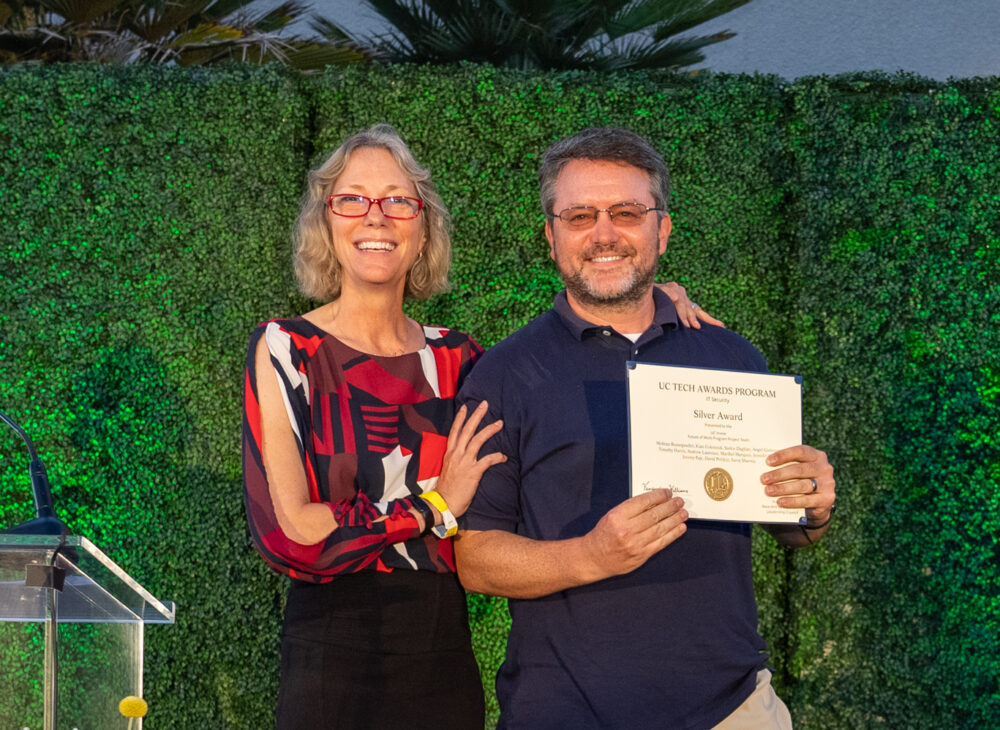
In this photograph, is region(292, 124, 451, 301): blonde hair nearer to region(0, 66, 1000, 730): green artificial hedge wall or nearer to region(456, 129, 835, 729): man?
region(456, 129, 835, 729): man

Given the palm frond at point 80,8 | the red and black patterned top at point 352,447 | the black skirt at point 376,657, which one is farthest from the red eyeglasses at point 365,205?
the palm frond at point 80,8

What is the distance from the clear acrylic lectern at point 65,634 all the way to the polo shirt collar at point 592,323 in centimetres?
116

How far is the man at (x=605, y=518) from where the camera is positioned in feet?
7.63

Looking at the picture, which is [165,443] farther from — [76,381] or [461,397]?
[461,397]

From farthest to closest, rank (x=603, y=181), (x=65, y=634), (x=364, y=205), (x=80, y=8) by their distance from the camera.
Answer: (x=80, y=8)
(x=364, y=205)
(x=603, y=181)
(x=65, y=634)

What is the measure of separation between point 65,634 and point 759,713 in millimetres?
1494

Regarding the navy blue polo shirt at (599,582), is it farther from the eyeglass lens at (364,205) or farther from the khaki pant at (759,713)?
the eyeglass lens at (364,205)

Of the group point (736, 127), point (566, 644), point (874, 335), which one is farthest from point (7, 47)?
point (566, 644)

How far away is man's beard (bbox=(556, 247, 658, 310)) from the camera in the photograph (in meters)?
2.63

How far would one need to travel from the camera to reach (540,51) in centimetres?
799

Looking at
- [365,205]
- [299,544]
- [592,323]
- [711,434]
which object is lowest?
[299,544]

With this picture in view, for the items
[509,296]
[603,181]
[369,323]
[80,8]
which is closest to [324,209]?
[369,323]

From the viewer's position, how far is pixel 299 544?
2568 mm

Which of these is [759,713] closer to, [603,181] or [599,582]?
[599,582]
